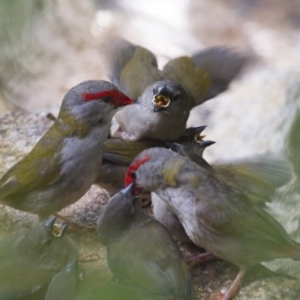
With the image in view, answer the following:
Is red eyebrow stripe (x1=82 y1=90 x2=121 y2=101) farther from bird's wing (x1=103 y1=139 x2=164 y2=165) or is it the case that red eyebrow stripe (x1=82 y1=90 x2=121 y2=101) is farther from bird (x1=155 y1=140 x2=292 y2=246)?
bird's wing (x1=103 y1=139 x2=164 y2=165)

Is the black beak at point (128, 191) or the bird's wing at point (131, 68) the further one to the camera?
the bird's wing at point (131, 68)

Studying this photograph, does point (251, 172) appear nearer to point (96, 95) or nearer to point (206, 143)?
point (206, 143)

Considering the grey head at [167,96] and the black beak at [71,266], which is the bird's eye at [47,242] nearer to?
the black beak at [71,266]

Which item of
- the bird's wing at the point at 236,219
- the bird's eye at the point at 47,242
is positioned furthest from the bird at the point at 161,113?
the bird's eye at the point at 47,242

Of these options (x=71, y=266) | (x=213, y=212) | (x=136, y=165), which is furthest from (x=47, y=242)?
(x=213, y=212)

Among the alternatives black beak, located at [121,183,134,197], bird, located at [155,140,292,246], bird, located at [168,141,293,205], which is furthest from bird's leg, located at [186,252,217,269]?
black beak, located at [121,183,134,197]

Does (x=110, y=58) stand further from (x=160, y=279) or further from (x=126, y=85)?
(x=160, y=279)
